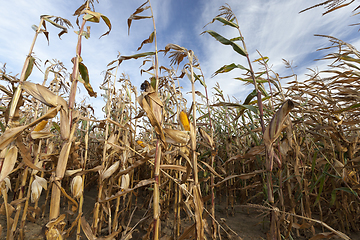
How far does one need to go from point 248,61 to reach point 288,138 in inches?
26.2

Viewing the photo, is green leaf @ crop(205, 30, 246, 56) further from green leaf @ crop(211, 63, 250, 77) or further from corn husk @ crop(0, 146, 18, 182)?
corn husk @ crop(0, 146, 18, 182)

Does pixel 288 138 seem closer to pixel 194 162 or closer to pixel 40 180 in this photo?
pixel 194 162

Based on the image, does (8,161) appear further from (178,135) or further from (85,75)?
(178,135)

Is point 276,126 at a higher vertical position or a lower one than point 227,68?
lower

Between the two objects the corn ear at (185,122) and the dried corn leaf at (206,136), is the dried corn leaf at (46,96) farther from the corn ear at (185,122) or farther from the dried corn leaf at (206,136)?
the dried corn leaf at (206,136)

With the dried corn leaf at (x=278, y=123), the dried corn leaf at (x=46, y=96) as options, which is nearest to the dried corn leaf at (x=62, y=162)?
the dried corn leaf at (x=46, y=96)

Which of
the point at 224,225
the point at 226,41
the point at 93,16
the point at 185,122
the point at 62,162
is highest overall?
the point at 226,41

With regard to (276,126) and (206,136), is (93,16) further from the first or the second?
(276,126)

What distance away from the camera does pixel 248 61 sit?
1.46 metres

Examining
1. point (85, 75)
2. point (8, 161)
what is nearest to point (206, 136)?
point (85, 75)

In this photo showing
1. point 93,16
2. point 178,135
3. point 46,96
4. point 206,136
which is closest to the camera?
point 46,96

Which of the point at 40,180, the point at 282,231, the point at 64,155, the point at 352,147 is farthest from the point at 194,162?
the point at 352,147

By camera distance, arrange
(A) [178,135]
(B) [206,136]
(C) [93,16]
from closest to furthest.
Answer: (A) [178,135] → (C) [93,16] → (B) [206,136]

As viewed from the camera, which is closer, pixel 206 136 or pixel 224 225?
pixel 206 136
